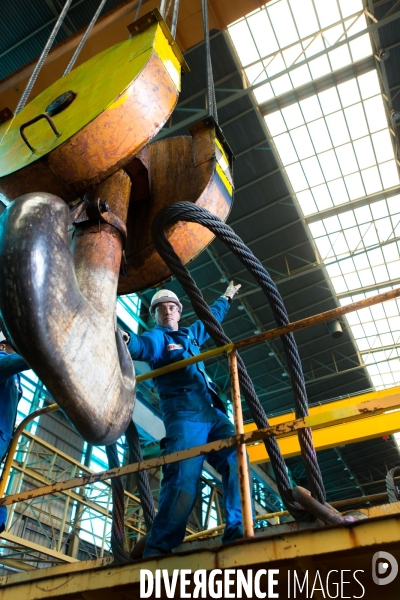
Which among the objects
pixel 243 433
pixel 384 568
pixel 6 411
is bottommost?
pixel 384 568

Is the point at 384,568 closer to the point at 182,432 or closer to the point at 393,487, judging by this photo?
the point at 182,432

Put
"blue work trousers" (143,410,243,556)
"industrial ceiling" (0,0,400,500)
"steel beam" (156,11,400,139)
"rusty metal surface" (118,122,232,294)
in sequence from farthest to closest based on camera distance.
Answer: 1. "steel beam" (156,11,400,139)
2. "industrial ceiling" (0,0,400,500)
3. "rusty metal surface" (118,122,232,294)
4. "blue work trousers" (143,410,243,556)

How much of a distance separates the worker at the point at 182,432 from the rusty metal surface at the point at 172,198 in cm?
38

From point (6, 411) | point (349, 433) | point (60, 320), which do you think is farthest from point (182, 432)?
point (349, 433)

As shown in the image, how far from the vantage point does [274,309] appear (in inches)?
85.1

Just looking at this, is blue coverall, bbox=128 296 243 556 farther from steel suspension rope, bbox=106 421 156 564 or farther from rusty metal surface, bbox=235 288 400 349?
rusty metal surface, bbox=235 288 400 349

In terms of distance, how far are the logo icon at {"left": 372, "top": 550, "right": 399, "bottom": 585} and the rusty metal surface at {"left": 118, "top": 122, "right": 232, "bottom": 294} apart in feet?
5.11

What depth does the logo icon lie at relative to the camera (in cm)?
137

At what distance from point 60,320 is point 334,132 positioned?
13086 millimetres

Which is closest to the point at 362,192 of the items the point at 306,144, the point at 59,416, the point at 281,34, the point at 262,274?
the point at 306,144

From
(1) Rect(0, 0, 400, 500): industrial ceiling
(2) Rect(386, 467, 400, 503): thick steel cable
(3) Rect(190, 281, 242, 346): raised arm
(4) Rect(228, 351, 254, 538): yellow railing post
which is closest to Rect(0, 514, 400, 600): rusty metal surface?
(4) Rect(228, 351, 254, 538): yellow railing post

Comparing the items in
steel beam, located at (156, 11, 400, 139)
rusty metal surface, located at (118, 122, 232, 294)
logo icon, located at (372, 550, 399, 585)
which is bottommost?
logo icon, located at (372, 550, 399, 585)

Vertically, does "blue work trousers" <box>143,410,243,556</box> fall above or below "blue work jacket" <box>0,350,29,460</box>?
below

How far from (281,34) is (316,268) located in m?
6.92
